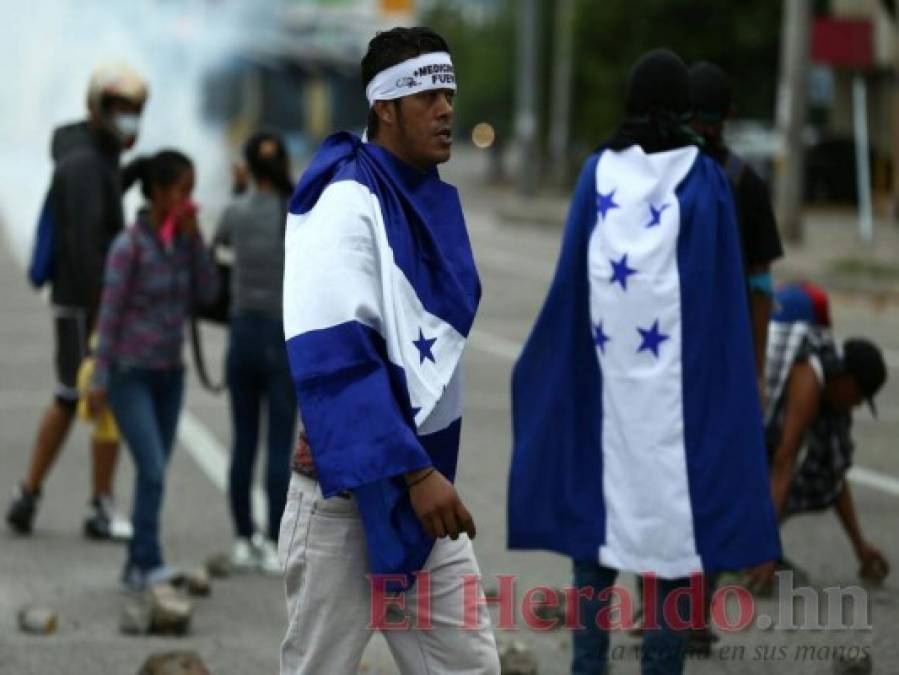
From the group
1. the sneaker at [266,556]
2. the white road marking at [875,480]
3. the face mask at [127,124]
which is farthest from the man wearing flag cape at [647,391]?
the white road marking at [875,480]

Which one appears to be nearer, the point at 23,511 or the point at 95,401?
the point at 95,401

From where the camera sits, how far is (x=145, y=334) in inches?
325

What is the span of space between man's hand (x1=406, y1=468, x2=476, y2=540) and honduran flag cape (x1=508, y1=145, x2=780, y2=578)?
→ 1.80 m

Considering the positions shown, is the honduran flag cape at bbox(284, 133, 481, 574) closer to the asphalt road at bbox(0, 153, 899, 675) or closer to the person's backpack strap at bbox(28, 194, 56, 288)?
the asphalt road at bbox(0, 153, 899, 675)

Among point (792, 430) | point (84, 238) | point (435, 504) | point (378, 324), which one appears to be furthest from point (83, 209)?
point (435, 504)

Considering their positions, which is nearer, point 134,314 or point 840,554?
→ point 134,314

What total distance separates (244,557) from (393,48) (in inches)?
172

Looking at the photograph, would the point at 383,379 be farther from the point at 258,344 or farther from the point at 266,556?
the point at 266,556

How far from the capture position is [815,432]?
26.8 ft

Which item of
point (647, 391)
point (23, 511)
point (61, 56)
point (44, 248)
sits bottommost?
point (23, 511)

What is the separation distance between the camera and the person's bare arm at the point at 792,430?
771cm

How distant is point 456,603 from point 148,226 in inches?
158

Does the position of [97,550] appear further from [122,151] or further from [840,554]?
[840,554]

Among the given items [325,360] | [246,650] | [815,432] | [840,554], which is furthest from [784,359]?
[325,360]
